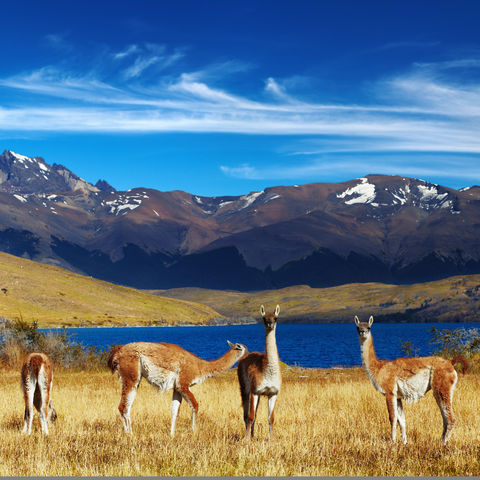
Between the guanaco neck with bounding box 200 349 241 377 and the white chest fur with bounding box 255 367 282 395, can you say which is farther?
the guanaco neck with bounding box 200 349 241 377

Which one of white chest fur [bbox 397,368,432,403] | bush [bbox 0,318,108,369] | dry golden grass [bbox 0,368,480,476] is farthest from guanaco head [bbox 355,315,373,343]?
bush [bbox 0,318,108,369]

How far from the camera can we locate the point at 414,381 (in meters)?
13.7

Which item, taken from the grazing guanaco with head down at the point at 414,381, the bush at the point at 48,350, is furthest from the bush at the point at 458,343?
the grazing guanaco with head down at the point at 414,381

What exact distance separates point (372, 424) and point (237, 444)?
485 cm

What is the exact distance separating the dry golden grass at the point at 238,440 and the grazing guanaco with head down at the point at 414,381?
664mm

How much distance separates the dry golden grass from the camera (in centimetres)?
1162

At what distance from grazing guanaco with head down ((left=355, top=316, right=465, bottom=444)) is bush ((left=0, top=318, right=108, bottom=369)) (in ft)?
79.0

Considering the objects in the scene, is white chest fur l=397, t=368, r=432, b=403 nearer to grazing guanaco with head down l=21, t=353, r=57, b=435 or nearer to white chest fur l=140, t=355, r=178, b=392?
white chest fur l=140, t=355, r=178, b=392

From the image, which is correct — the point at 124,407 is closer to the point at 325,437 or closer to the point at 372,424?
the point at 325,437

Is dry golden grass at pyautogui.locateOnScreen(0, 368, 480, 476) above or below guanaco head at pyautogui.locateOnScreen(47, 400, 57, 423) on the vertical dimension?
below

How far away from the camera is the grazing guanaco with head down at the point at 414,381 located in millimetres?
13608

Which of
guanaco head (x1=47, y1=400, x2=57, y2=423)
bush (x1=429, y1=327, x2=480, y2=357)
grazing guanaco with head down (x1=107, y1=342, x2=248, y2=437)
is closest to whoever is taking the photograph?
grazing guanaco with head down (x1=107, y1=342, x2=248, y2=437)

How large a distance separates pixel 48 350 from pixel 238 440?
891 inches

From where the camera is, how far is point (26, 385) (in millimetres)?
15203
